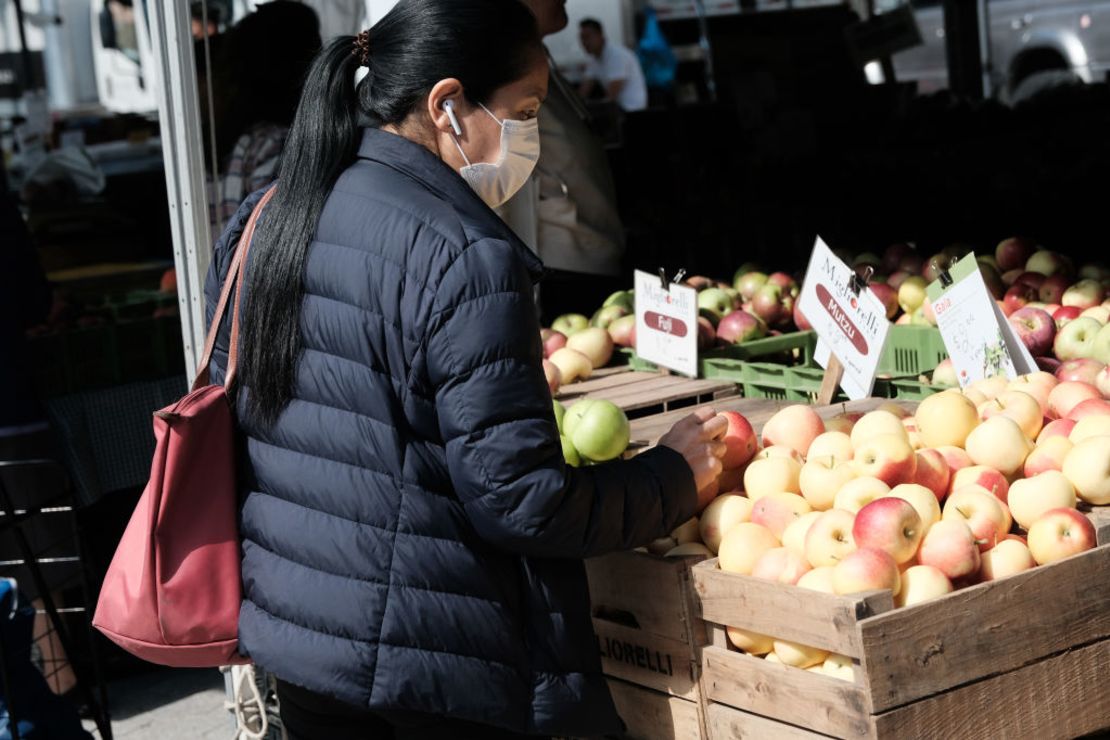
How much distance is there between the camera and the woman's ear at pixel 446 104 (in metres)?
2.04

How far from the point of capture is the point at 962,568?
2.21m

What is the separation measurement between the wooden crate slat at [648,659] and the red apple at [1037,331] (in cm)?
159

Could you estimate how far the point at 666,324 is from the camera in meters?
3.71

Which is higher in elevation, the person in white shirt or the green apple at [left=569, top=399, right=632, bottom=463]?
the person in white shirt

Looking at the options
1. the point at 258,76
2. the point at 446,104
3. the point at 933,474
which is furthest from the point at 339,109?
the point at 258,76

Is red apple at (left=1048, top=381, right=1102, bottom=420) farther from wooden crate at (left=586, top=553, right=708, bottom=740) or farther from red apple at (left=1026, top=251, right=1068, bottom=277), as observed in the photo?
red apple at (left=1026, top=251, right=1068, bottom=277)

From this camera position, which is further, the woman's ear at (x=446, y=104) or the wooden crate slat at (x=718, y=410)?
the wooden crate slat at (x=718, y=410)

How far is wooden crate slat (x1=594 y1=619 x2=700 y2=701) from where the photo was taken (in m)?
2.35

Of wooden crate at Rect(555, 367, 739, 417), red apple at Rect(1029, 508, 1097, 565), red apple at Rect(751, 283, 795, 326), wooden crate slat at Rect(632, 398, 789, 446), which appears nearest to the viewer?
red apple at Rect(1029, 508, 1097, 565)

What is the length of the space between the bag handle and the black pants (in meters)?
0.52

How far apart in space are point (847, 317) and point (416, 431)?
133cm

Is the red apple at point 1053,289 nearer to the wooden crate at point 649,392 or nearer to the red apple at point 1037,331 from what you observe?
the red apple at point 1037,331

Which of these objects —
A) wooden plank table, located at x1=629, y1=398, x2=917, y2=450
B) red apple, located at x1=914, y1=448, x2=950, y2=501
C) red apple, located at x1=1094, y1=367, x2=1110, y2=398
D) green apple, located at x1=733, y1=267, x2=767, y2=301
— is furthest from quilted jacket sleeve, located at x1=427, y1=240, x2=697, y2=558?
green apple, located at x1=733, y1=267, x2=767, y2=301

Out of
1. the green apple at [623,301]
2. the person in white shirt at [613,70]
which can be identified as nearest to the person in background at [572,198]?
the green apple at [623,301]
